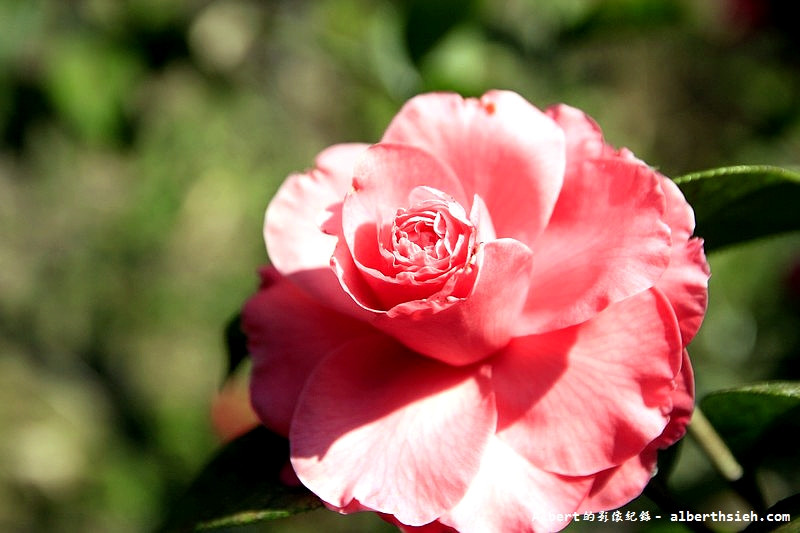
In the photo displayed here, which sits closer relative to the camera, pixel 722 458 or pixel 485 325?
pixel 485 325

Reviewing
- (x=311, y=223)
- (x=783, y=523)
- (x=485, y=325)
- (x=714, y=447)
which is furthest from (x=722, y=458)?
(x=311, y=223)

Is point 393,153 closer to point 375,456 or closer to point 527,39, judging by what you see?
point 375,456

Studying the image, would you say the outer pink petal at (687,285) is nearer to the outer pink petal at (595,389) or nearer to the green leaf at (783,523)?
the outer pink petal at (595,389)

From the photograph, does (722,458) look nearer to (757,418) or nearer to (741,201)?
(757,418)

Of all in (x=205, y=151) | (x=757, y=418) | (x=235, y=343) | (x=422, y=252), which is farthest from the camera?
(x=205, y=151)

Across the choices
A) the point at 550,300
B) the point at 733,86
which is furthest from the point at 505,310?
the point at 733,86

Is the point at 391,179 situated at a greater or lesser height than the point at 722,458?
greater
